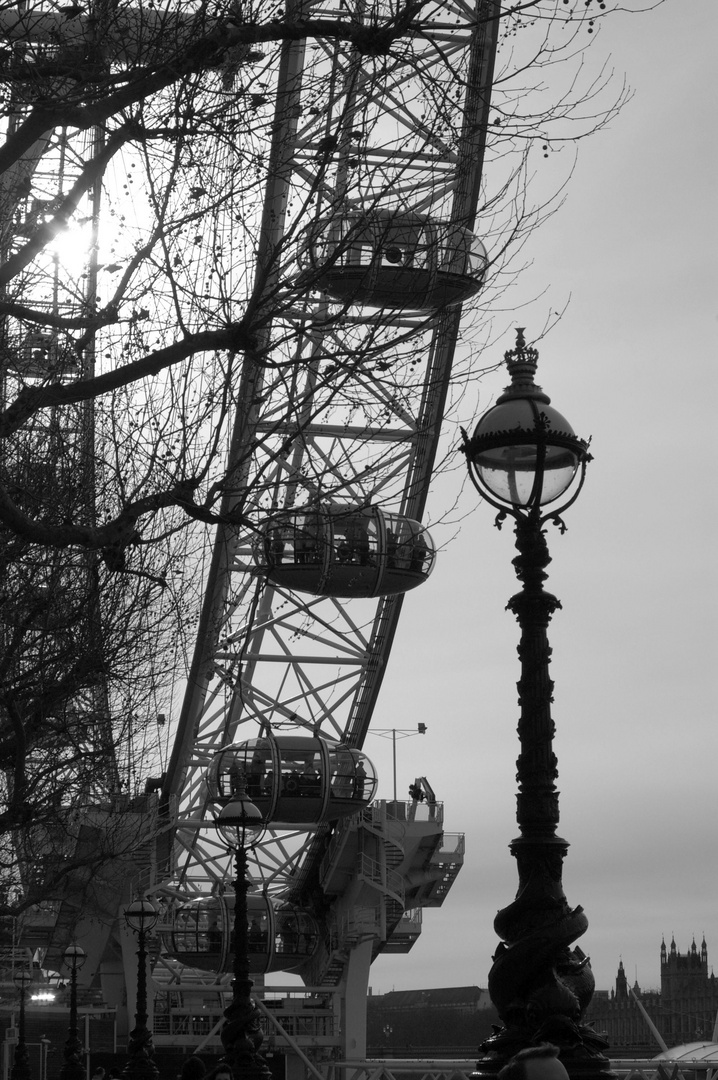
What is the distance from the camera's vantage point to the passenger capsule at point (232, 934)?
140ft

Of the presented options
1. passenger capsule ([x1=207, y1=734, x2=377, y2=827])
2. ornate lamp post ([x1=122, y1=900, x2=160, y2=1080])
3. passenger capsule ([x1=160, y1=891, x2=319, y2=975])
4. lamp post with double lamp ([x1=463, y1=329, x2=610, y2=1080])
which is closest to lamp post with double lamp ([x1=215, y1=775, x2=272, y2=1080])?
ornate lamp post ([x1=122, y1=900, x2=160, y2=1080])

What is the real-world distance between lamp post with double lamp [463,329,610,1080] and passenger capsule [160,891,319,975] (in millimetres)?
31937

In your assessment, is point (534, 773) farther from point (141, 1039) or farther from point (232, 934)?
point (232, 934)

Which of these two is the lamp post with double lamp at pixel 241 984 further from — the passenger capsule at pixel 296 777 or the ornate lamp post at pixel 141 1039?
the passenger capsule at pixel 296 777

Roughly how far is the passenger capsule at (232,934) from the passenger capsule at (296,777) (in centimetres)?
300

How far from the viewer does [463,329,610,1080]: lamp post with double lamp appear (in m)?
8.45

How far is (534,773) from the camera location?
9.05m

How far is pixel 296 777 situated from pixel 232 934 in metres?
4.72

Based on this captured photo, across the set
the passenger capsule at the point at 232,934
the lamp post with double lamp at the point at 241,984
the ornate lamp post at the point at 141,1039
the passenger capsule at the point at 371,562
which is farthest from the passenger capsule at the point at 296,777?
the lamp post with double lamp at the point at 241,984

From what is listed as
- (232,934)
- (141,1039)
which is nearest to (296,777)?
(232,934)

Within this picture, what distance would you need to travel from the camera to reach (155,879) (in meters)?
45.1

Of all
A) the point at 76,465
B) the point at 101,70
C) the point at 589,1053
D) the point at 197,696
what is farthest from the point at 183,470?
the point at 197,696

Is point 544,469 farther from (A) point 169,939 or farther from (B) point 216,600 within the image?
(A) point 169,939

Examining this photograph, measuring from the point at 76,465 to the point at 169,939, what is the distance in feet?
90.2
